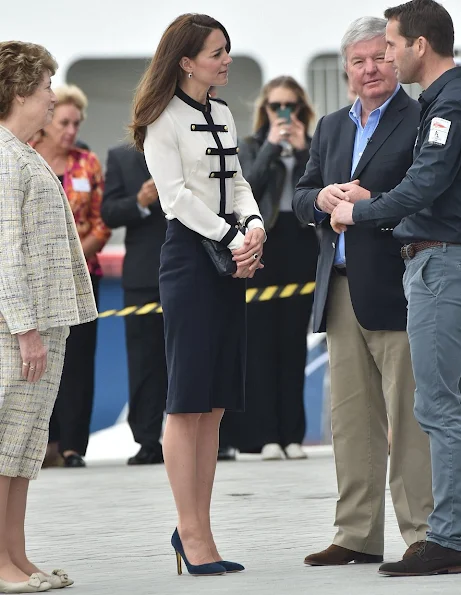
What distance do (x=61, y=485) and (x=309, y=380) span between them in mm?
2837

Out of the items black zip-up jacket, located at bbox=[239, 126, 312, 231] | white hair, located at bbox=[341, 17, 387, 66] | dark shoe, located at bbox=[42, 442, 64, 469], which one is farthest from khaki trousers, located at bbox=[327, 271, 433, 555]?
dark shoe, located at bbox=[42, 442, 64, 469]

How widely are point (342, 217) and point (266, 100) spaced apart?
409 cm

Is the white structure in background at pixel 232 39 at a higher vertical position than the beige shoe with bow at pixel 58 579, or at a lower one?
higher

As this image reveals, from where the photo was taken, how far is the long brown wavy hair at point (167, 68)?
5246 millimetres

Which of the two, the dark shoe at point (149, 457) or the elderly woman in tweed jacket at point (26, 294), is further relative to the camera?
the dark shoe at point (149, 457)

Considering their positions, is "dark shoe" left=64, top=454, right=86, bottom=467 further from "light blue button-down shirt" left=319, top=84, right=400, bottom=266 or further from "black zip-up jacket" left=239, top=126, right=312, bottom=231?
"light blue button-down shirt" left=319, top=84, right=400, bottom=266

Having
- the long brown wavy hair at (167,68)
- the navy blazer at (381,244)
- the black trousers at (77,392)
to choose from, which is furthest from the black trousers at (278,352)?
the long brown wavy hair at (167,68)

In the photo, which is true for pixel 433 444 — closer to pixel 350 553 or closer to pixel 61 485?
pixel 350 553

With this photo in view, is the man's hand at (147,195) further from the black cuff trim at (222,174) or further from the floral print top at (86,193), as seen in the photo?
the black cuff trim at (222,174)

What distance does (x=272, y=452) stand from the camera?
9203mm

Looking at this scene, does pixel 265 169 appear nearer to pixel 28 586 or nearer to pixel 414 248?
pixel 414 248

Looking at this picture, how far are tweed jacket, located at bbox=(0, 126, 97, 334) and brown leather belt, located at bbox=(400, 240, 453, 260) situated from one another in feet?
3.59

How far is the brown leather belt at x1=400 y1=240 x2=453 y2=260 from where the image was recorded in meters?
4.97

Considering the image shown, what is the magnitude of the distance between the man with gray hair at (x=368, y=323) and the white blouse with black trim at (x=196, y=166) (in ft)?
1.11
